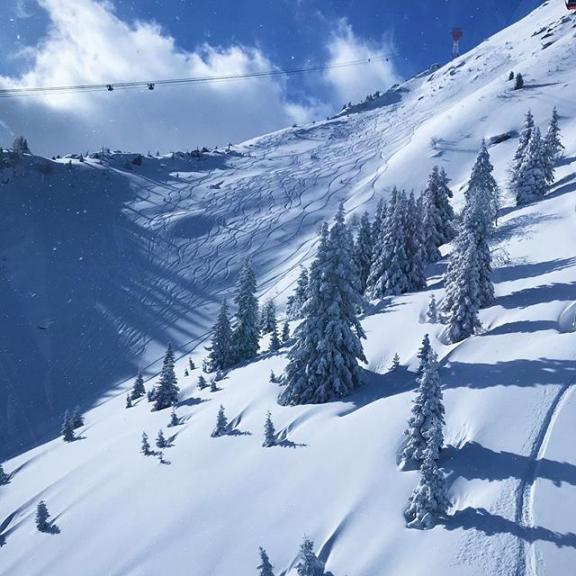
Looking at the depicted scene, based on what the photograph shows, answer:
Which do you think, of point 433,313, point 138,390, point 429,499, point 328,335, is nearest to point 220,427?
point 328,335

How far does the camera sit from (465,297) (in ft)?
72.4

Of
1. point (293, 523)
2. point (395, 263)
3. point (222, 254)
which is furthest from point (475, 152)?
point (293, 523)

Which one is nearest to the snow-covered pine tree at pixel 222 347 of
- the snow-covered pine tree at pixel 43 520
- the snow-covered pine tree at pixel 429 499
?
the snow-covered pine tree at pixel 43 520

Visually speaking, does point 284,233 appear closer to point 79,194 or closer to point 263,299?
point 263,299

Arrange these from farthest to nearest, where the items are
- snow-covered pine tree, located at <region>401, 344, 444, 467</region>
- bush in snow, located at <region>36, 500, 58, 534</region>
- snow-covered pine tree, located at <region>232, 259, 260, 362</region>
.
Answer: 1. snow-covered pine tree, located at <region>232, 259, 260, 362</region>
2. bush in snow, located at <region>36, 500, 58, 534</region>
3. snow-covered pine tree, located at <region>401, 344, 444, 467</region>

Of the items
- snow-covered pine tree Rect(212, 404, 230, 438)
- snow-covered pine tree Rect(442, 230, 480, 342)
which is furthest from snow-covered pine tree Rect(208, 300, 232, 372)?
snow-covered pine tree Rect(442, 230, 480, 342)

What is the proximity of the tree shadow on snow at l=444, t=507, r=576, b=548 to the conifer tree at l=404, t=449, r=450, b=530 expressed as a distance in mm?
354

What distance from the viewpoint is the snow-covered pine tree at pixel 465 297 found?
72.1ft

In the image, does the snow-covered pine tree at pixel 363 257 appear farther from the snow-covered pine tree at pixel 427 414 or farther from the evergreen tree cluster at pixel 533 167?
the snow-covered pine tree at pixel 427 414

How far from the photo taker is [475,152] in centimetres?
8544

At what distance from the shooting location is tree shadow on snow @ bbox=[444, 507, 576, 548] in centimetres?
1020

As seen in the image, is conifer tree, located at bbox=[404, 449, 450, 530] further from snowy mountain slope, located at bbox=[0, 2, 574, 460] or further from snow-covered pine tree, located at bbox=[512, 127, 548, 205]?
snow-covered pine tree, located at bbox=[512, 127, 548, 205]

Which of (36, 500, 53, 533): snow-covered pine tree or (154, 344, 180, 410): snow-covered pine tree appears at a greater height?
(154, 344, 180, 410): snow-covered pine tree

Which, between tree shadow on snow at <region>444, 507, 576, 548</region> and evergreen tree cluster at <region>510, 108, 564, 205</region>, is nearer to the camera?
tree shadow on snow at <region>444, 507, 576, 548</region>
